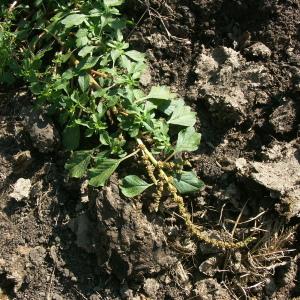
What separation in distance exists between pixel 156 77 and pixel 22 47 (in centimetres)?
85

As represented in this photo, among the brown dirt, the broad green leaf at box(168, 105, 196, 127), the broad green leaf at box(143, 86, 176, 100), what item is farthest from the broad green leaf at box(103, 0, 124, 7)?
the broad green leaf at box(168, 105, 196, 127)

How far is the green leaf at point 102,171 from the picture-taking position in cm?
258

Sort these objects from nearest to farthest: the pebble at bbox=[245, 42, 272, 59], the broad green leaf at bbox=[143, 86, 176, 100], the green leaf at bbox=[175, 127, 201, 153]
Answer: the green leaf at bbox=[175, 127, 201, 153]
the broad green leaf at bbox=[143, 86, 176, 100]
the pebble at bbox=[245, 42, 272, 59]

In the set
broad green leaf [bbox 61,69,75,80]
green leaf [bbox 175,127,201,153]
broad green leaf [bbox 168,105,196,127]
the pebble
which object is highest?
the pebble

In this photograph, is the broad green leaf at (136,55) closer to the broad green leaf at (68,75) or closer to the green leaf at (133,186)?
the broad green leaf at (68,75)

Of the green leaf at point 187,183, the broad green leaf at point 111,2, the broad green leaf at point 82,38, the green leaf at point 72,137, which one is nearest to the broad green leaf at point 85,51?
the broad green leaf at point 82,38

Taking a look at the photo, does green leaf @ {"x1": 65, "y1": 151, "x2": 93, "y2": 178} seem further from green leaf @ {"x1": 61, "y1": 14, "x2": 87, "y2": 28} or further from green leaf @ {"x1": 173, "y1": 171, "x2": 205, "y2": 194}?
green leaf @ {"x1": 61, "y1": 14, "x2": 87, "y2": 28}

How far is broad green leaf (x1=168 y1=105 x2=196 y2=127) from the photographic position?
2.69 meters

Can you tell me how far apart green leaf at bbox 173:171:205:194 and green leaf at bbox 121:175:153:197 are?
0.16m

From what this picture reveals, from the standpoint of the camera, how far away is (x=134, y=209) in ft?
8.45

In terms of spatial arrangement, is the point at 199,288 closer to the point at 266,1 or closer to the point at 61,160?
the point at 61,160

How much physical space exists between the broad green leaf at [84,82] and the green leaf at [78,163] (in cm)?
35

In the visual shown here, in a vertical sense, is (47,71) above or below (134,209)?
above

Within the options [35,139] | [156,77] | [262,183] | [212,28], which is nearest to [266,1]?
[212,28]
